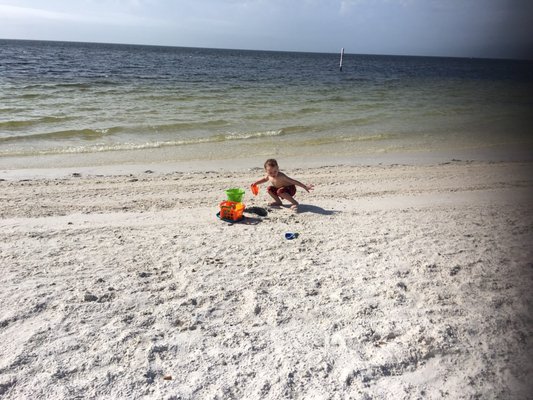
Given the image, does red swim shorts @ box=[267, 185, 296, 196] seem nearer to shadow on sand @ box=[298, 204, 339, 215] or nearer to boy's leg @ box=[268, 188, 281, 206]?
boy's leg @ box=[268, 188, 281, 206]

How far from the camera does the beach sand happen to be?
259cm

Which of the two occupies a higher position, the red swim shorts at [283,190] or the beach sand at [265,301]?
the red swim shorts at [283,190]

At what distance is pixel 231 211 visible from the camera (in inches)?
206

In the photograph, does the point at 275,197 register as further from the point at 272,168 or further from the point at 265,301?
the point at 265,301

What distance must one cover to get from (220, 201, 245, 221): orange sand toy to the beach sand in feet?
0.53

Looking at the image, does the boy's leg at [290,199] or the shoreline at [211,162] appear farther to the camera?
the shoreline at [211,162]

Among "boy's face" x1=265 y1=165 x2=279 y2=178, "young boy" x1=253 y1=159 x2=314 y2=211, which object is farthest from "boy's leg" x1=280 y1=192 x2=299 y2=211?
"boy's face" x1=265 y1=165 x2=279 y2=178

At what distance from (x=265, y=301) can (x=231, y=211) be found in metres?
2.00

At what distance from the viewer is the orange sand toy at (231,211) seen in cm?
523

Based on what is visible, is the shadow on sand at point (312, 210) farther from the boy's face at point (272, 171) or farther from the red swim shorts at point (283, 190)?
the boy's face at point (272, 171)

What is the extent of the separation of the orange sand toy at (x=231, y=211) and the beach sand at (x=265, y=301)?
163 millimetres

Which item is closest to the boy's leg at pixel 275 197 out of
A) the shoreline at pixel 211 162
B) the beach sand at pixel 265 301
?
the beach sand at pixel 265 301

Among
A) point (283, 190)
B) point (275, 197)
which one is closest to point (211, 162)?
point (275, 197)

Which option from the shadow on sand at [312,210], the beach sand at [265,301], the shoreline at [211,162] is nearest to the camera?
the beach sand at [265,301]
